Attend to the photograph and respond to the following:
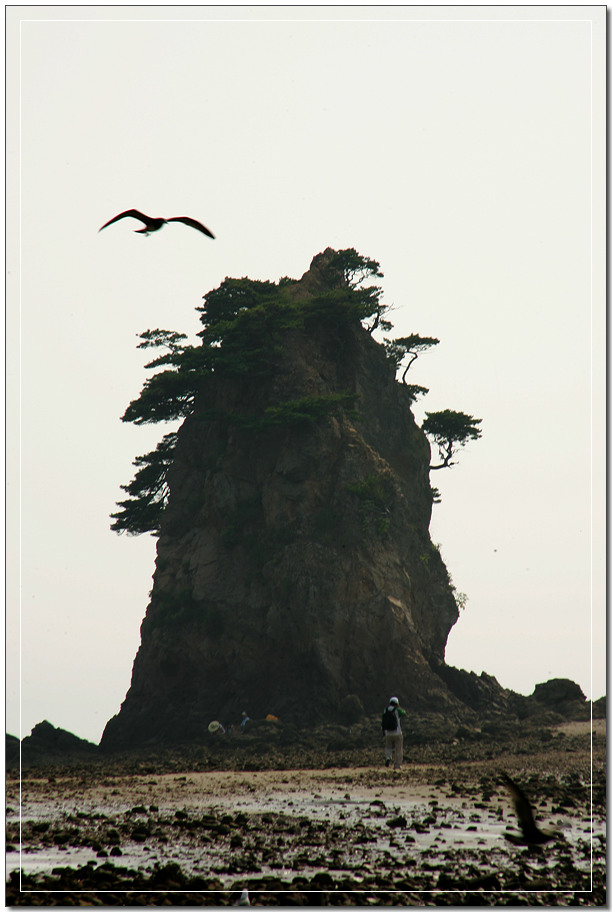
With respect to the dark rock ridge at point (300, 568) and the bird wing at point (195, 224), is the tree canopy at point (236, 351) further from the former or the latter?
the bird wing at point (195, 224)

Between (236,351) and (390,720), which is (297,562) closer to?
(236,351)

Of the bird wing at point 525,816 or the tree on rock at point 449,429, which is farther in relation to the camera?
the tree on rock at point 449,429

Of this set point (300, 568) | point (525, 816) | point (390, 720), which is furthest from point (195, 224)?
point (300, 568)

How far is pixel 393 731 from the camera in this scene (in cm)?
2122

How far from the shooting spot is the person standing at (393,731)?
20.8m

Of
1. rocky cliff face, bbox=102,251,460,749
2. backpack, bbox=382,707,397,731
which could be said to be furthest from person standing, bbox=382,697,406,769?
rocky cliff face, bbox=102,251,460,749

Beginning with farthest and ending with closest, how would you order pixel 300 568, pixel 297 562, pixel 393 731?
1. pixel 297 562
2. pixel 300 568
3. pixel 393 731

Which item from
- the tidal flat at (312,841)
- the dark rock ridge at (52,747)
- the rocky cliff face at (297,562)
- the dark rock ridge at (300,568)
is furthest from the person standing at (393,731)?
the dark rock ridge at (52,747)

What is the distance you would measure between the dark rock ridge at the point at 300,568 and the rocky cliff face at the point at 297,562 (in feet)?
0.19

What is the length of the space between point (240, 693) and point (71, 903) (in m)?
25.7

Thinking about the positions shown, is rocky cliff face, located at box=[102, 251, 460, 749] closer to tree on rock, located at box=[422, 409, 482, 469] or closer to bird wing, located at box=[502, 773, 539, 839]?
tree on rock, located at box=[422, 409, 482, 469]

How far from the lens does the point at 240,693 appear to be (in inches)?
1441

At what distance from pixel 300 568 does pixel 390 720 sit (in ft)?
54.5

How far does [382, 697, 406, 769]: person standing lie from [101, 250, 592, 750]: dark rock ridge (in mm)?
12209
